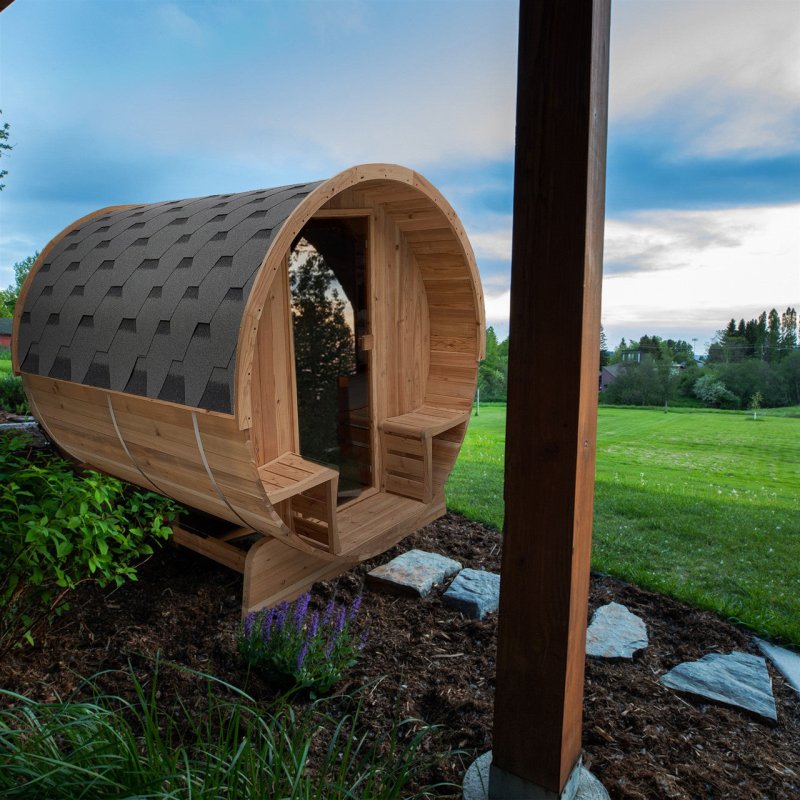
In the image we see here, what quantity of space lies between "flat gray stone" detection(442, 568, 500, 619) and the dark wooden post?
1.44 meters

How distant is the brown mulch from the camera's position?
2201 millimetres

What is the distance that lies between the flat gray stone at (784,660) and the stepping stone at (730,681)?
10 centimetres

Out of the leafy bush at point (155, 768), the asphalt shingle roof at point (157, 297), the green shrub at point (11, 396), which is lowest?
the leafy bush at point (155, 768)

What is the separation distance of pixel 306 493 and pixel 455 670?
138 centimetres

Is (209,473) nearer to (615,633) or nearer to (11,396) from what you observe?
(615,633)

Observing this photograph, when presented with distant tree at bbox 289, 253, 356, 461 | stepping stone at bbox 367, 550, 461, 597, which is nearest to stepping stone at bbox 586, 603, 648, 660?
stepping stone at bbox 367, 550, 461, 597

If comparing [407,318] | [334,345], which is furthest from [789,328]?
[334,345]

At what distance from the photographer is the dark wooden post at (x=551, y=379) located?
4.92ft

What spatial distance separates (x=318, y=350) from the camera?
13.2ft

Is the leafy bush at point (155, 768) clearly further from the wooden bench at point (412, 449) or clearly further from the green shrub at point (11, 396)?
the green shrub at point (11, 396)

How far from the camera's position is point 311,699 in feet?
8.50

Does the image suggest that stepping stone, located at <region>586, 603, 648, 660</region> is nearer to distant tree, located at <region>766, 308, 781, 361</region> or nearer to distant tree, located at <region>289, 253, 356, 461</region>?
distant tree, located at <region>289, 253, 356, 461</region>

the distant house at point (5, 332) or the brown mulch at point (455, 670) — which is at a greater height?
the distant house at point (5, 332)

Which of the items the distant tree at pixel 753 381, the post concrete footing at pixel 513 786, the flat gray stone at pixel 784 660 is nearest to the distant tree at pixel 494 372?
the distant tree at pixel 753 381
